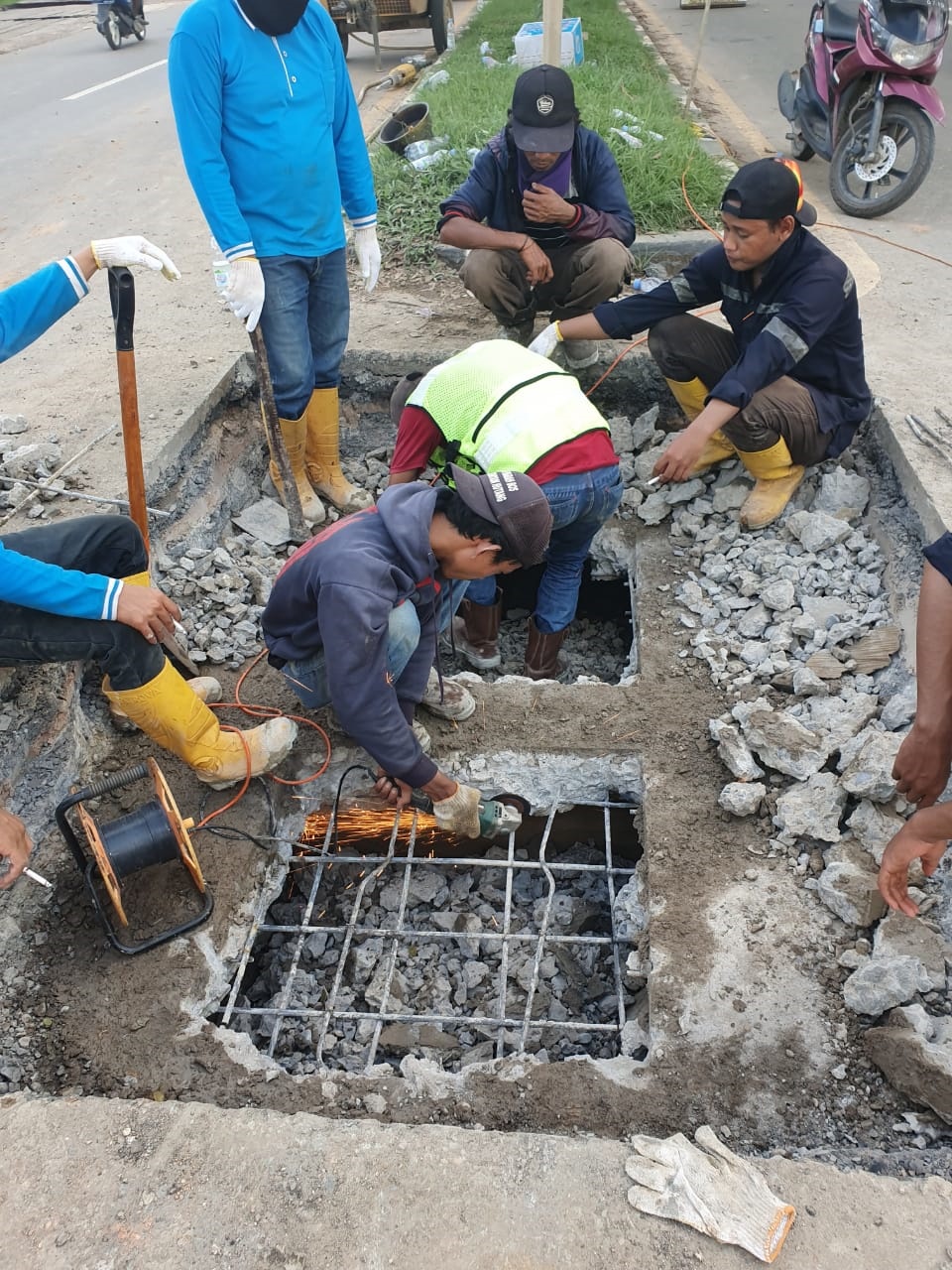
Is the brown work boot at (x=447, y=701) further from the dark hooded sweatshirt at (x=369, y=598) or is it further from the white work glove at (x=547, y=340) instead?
the white work glove at (x=547, y=340)

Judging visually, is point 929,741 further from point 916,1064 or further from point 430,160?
point 430,160

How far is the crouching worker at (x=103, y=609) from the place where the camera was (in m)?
2.51

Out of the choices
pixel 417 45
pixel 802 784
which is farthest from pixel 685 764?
pixel 417 45

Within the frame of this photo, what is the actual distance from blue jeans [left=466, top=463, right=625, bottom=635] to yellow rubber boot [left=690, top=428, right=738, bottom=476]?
572 millimetres

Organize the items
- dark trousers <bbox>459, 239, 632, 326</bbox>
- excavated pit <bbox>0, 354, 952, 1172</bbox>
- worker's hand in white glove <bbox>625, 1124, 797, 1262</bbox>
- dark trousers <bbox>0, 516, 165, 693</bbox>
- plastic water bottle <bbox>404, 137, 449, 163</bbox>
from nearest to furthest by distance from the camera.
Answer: worker's hand in white glove <bbox>625, 1124, 797, 1262</bbox>, excavated pit <bbox>0, 354, 952, 1172</bbox>, dark trousers <bbox>0, 516, 165, 693</bbox>, dark trousers <bbox>459, 239, 632, 326</bbox>, plastic water bottle <bbox>404, 137, 449, 163</bbox>

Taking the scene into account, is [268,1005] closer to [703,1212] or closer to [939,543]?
[703,1212]

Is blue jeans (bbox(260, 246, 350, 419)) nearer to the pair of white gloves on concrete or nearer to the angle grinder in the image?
the pair of white gloves on concrete

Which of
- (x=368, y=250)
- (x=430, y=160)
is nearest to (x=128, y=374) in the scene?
(x=368, y=250)

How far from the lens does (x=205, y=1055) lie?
7.99 ft

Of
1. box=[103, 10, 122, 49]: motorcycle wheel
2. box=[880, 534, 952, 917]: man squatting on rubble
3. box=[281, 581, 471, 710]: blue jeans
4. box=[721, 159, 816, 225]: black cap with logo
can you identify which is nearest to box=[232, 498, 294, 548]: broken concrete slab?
box=[281, 581, 471, 710]: blue jeans

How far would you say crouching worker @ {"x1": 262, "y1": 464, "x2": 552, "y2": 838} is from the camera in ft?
8.17

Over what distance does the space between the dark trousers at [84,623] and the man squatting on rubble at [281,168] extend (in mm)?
1228

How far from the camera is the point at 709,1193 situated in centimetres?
186

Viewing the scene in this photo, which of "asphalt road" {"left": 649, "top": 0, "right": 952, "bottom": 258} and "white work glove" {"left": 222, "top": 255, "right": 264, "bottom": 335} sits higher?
"white work glove" {"left": 222, "top": 255, "right": 264, "bottom": 335}
